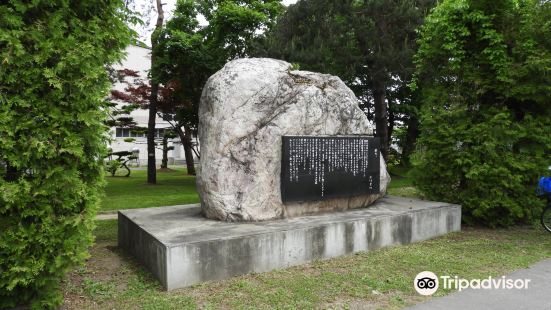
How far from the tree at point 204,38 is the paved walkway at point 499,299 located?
10.5 metres

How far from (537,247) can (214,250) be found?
5.43 m

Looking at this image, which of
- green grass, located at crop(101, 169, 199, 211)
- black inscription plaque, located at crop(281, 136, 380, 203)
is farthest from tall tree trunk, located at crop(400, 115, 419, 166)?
black inscription plaque, located at crop(281, 136, 380, 203)

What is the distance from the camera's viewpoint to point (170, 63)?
13.7m

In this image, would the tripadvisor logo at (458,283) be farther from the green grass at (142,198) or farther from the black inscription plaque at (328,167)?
the green grass at (142,198)

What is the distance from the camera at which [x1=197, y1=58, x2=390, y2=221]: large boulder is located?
5.83 metres

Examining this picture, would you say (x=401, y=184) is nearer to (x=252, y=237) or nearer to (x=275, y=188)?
→ (x=275, y=188)

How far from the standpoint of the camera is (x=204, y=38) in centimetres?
1475

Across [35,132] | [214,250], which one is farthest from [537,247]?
[35,132]

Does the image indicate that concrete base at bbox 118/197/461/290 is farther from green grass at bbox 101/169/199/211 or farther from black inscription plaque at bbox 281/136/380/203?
green grass at bbox 101/169/199/211

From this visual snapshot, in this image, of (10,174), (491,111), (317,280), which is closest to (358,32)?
(491,111)

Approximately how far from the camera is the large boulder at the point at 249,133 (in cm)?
583

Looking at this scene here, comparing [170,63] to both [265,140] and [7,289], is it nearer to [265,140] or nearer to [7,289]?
[265,140]

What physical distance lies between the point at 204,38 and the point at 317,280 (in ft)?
39.8

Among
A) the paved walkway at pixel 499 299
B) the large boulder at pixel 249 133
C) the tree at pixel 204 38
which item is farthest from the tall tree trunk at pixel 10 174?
the tree at pixel 204 38
